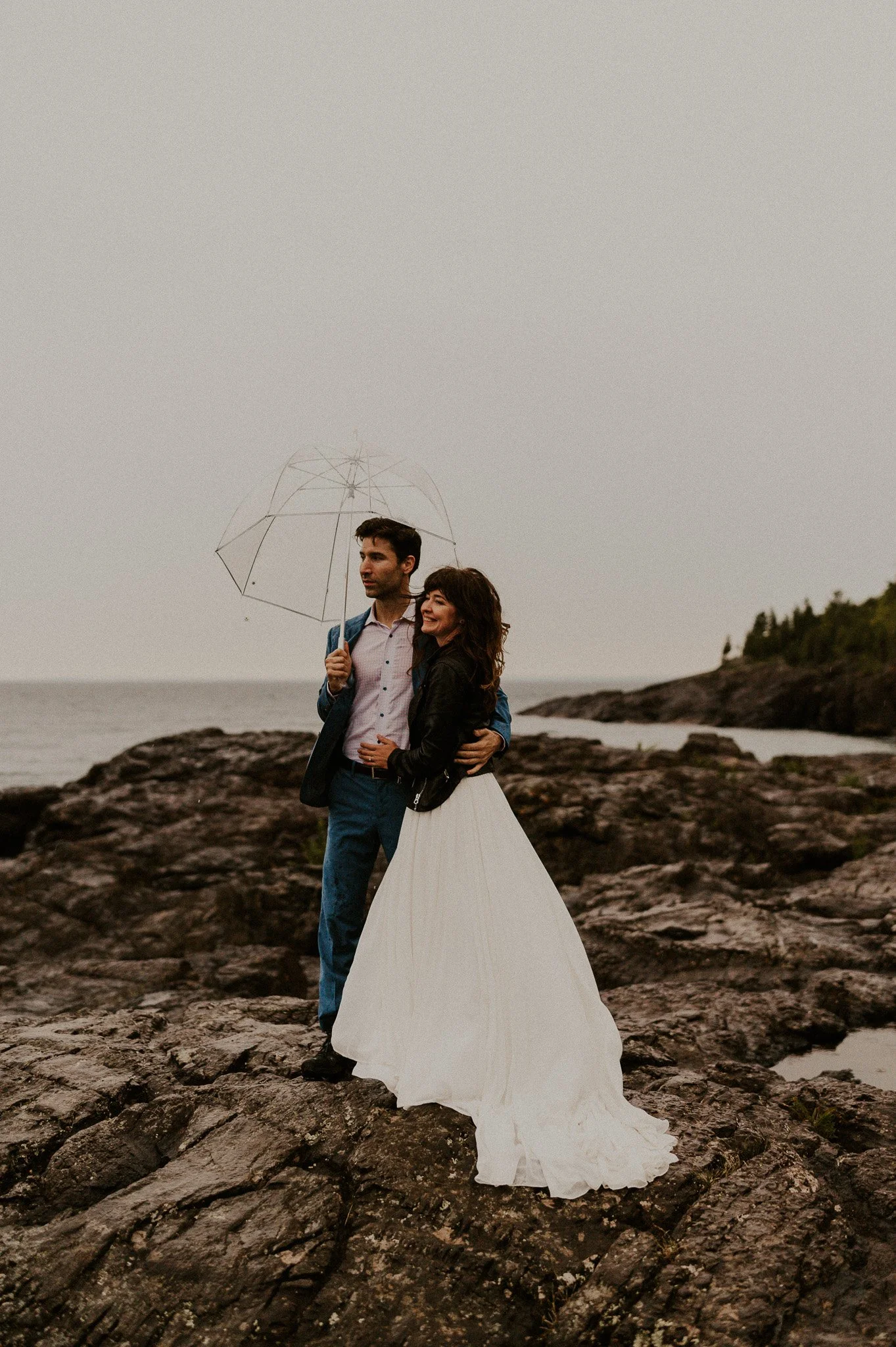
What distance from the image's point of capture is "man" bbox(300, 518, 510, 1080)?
4.71 m

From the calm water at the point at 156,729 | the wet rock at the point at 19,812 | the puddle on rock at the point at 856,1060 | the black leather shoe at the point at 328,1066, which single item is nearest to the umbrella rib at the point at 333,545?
the black leather shoe at the point at 328,1066

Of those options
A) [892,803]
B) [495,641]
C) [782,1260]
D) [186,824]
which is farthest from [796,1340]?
[892,803]

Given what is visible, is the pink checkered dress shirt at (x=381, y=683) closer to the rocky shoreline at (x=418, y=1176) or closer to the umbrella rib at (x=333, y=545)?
the umbrella rib at (x=333, y=545)

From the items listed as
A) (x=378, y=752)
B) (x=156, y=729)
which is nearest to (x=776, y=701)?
(x=156, y=729)

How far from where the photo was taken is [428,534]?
4.66 meters

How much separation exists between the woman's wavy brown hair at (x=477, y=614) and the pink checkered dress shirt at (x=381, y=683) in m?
0.39

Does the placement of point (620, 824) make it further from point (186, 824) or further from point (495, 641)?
point (495, 641)

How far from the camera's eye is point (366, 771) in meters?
4.84

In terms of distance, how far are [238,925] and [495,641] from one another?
22.8 feet

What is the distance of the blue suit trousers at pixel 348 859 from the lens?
15.9 ft

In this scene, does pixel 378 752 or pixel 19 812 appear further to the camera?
pixel 19 812

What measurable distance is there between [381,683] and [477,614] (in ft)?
2.32

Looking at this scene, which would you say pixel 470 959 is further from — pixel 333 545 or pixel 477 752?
pixel 333 545

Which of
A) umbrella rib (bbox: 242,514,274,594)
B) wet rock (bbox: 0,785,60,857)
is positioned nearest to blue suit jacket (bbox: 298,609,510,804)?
umbrella rib (bbox: 242,514,274,594)
